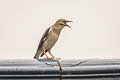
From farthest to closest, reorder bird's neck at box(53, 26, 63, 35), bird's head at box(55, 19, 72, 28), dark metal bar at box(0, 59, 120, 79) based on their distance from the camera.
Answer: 1. bird's neck at box(53, 26, 63, 35)
2. bird's head at box(55, 19, 72, 28)
3. dark metal bar at box(0, 59, 120, 79)

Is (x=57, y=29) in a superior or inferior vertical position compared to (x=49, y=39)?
superior

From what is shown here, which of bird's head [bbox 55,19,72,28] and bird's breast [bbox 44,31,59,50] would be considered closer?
bird's head [bbox 55,19,72,28]

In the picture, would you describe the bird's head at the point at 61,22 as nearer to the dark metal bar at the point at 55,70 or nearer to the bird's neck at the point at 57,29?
the bird's neck at the point at 57,29

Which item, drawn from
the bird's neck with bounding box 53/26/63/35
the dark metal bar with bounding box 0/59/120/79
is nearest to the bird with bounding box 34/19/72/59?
the bird's neck with bounding box 53/26/63/35

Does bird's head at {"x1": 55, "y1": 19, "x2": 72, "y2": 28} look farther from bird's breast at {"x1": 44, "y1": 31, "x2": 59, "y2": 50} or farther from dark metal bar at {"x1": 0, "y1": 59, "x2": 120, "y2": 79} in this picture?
dark metal bar at {"x1": 0, "y1": 59, "x2": 120, "y2": 79}

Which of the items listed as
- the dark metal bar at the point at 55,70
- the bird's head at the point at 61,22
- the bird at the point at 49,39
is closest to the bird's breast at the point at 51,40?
the bird at the point at 49,39

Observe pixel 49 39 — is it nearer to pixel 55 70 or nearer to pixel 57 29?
pixel 57 29

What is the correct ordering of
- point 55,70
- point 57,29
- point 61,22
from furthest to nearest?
1. point 57,29
2. point 61,22
3. point 55,70

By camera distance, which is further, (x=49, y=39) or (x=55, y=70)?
(x=49, y=39)

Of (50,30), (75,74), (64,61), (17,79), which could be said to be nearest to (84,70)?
(75,74)

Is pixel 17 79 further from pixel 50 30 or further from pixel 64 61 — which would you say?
pixel 50 30

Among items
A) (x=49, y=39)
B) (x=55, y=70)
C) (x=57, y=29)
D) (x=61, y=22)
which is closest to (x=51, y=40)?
(x=49, y=39)

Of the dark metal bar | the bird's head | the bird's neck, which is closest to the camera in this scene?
the dark metal bar

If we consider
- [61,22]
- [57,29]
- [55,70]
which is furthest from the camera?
[57,29]
